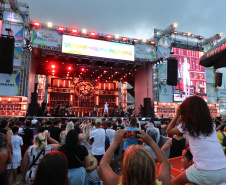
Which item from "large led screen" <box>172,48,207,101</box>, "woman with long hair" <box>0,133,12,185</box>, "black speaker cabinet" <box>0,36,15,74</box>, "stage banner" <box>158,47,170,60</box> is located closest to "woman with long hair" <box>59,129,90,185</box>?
"woman with long hair" <box>0,133,12,185</box>

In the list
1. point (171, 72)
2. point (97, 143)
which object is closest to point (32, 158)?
point (97, 143)

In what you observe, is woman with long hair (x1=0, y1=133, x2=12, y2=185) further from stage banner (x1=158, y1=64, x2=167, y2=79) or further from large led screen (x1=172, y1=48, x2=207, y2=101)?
large led screen (x1=172, y1=48, x2=207, y2=101)

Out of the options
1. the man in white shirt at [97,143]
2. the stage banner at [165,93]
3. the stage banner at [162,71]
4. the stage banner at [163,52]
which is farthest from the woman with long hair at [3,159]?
the stage banner at [163,52]

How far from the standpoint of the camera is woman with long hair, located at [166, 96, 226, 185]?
171 centimetres

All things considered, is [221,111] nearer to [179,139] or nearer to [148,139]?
[179,139]

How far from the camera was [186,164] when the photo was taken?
2.22 meters

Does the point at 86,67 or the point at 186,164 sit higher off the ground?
the point at 86,67

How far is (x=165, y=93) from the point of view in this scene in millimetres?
21594

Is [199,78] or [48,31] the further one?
[199,78]

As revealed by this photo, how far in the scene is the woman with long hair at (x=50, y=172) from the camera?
4.41 ft

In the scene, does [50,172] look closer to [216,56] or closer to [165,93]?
[216,56]

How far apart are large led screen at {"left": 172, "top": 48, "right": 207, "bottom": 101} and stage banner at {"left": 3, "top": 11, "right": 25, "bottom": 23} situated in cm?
1912

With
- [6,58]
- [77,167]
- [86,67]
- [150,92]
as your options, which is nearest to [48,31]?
[6,58]

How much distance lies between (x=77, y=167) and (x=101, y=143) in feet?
7.31
